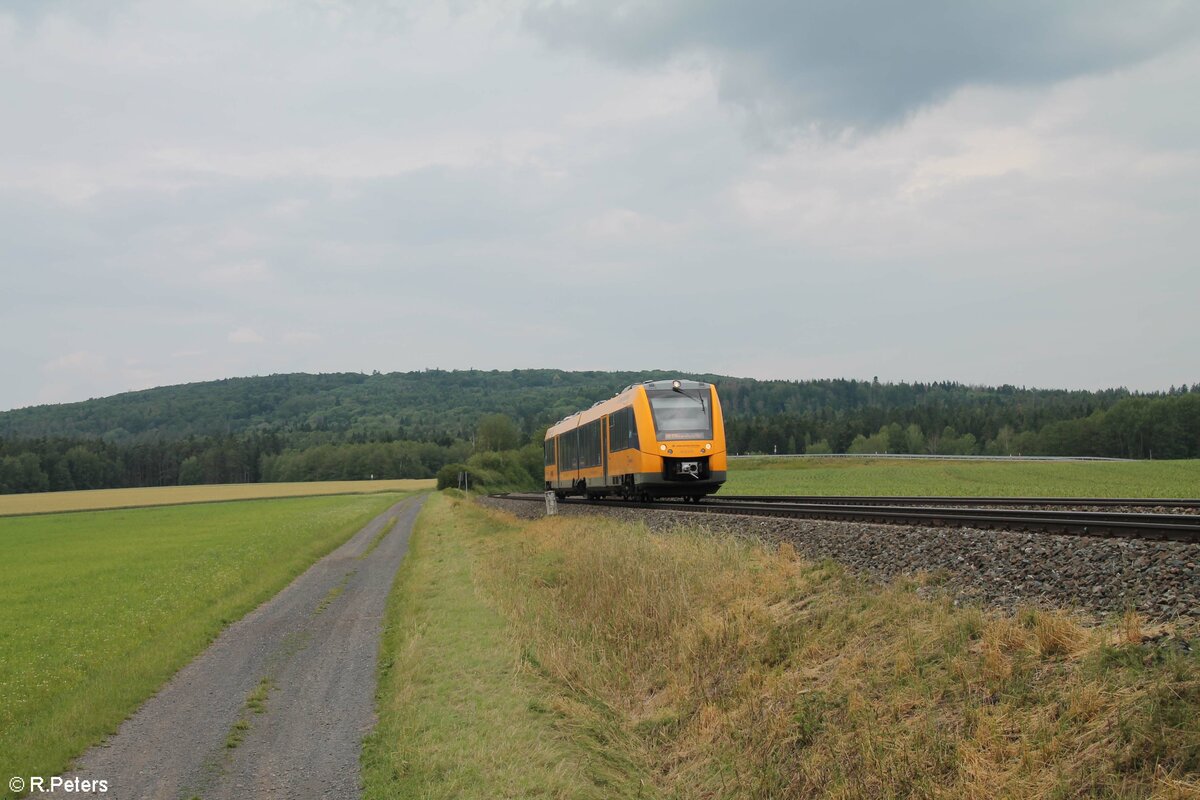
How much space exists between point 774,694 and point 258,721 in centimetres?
578

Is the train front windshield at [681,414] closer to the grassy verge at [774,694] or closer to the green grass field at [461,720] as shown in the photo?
the green grass field at [461,720]

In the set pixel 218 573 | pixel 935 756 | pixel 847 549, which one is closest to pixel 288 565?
pixel 218 573

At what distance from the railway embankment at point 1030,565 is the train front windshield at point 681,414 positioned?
12768 millimetres

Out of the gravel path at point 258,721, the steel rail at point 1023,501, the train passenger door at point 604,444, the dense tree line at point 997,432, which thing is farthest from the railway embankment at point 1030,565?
the dense tree line at point 997,432

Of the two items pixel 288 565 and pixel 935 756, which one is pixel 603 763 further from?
pixel 288 565

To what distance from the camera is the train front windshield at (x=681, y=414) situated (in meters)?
26.9

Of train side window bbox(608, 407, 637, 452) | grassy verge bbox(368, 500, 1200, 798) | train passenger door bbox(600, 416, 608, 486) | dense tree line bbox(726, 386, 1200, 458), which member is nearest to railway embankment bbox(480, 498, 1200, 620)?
grassy verge bbox(368, 500, 1200, 798)

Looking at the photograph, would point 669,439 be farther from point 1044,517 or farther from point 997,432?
point 997,432

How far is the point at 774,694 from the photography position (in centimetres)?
902

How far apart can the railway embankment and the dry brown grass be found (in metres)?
0.51

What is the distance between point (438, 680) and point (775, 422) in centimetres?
13852

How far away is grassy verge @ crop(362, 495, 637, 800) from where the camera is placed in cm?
795

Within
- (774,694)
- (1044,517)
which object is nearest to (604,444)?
(1044,517)

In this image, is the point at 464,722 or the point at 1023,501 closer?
the point at 464,722
